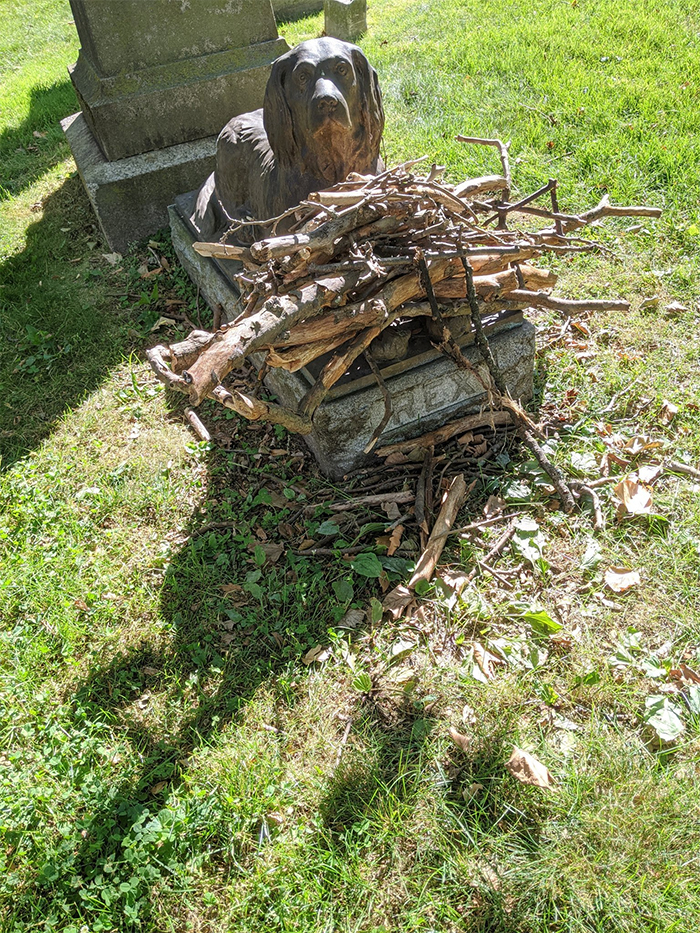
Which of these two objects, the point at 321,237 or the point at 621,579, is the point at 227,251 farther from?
the point at 621,579

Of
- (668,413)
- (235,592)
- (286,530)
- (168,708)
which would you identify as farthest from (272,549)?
(668,413)

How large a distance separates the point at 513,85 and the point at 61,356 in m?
4.34

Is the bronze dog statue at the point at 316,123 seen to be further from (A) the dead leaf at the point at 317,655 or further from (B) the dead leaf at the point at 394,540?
(A) the dead leaf at the point at 317,655

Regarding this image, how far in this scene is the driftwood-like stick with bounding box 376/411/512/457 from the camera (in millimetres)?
3252

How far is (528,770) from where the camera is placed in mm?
2232

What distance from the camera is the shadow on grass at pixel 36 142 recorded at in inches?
255

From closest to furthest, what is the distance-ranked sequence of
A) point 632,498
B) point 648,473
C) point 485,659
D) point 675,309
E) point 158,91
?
point 485,659, point 632,498, point 648,473, point 675,309, point 158,91

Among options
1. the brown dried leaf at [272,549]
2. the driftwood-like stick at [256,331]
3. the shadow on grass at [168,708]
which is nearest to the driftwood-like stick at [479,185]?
the driftwood-like stick at [256,331]

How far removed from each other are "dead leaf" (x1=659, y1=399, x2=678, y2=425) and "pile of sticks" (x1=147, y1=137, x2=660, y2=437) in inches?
22.0

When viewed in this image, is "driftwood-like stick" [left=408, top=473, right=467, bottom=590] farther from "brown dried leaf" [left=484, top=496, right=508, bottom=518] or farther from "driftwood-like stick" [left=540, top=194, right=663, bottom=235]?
"driftwood-like stick" [left=540, top=194, right=663, bottom=235]

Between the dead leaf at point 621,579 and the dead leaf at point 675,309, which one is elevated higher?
the dead leaf at point 675,309

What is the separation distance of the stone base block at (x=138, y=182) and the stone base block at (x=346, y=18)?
12.4 ft

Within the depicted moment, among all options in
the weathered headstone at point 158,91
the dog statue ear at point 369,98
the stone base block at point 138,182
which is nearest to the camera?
the dog statue ear at point 369,98

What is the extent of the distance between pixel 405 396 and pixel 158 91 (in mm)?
3249
